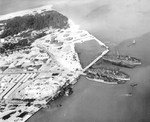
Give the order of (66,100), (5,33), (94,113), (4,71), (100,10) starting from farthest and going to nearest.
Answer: (100,10) → (5,33) → (4,71) → (66,100) → (94,113)

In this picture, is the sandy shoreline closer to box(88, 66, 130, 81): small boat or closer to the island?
box(88, 66, 130, 81): small boat

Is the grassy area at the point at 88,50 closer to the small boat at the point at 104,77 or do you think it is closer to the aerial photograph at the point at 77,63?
the aerial photograph at the point at 77,63

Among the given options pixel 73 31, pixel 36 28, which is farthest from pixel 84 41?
pixel 36 28

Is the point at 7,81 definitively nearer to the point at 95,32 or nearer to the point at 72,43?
the point at 72,43

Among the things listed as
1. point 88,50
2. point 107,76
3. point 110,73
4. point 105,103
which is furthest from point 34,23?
point 105,103

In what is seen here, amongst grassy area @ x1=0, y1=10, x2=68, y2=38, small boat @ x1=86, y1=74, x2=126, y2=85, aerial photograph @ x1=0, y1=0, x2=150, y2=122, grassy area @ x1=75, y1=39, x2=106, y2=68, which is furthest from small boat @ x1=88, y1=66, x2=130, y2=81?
grassy area @ x1=0, y1=10, x2=68, y2=38

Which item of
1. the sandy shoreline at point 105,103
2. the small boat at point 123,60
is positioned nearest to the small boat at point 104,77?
the sandy shoreline at point 105,103

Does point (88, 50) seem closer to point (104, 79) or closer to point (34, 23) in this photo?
point (104, 79)
